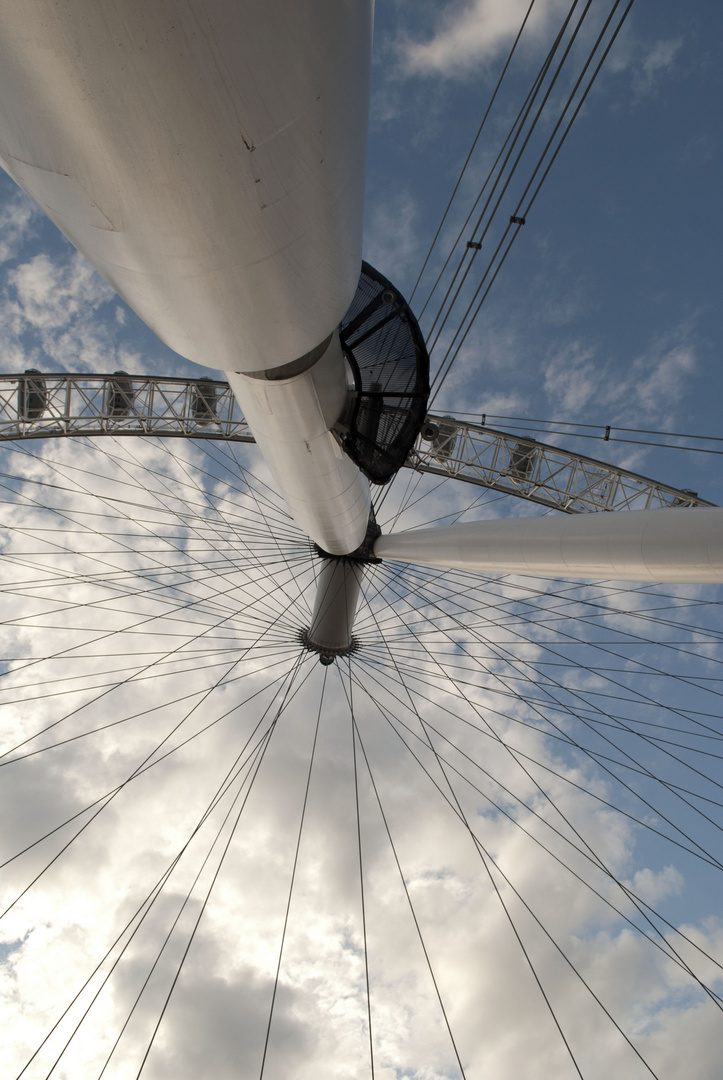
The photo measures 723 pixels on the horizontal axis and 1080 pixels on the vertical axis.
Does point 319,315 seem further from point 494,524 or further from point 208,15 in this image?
point 494,524

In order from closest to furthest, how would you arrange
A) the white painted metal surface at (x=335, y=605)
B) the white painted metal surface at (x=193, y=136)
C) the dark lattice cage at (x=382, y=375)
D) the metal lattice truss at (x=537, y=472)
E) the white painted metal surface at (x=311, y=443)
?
the white painted metal surface at (x=193, y=136), the white painted metal surface at (x=311, y=443), the dark lattice cage at (x=382, y=375), the white painted metal surface at (x=335, y=605), the metal lattice truss at (x=537, y=472)

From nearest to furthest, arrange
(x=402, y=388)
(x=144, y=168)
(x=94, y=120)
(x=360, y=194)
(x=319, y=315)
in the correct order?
(x=94, y=120), (x=144, y=168), (x=360, y=194), (x=319, y=315), (x=402, y=388)

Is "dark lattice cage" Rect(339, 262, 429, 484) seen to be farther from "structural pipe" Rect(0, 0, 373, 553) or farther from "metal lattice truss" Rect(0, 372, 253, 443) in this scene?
"metal lattice truss" Rect(0, 372, 253, 443)

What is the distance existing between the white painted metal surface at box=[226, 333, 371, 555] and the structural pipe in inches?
107

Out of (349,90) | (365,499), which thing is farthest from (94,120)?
(365,499)

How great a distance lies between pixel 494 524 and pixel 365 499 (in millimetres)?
3465

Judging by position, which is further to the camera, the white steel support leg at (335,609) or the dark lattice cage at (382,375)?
the white steel support leg at (335,609)

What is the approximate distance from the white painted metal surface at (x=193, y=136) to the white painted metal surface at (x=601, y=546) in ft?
11.1

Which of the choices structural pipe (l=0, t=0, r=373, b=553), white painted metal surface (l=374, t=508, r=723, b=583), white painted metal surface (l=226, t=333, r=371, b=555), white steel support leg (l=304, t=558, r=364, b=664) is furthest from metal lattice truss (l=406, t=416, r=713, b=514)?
structural pipe (l=0, t=0, r=373, b=553)

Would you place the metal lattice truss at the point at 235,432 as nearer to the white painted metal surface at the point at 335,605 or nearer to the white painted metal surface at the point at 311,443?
the white painted metal surface at the point at 335,605

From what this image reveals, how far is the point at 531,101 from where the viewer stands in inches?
272

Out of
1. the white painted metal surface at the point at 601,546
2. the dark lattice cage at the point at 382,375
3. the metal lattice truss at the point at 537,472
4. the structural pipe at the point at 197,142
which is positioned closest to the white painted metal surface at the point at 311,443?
the dark lattice cage at the point at 382,375

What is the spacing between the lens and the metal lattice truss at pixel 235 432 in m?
18.9

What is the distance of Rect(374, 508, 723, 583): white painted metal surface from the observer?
4.67 meters
